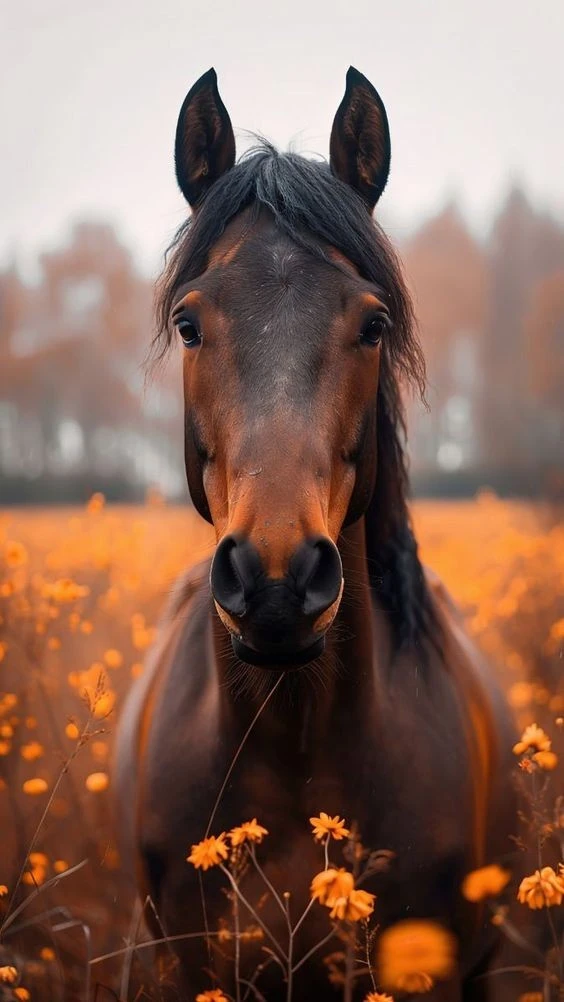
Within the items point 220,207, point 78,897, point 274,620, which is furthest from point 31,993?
point 220,207

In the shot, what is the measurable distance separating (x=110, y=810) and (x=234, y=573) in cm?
247

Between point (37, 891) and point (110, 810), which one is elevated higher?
point (37, 891)

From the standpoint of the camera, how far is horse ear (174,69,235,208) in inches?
104

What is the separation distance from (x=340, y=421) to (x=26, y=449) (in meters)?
21.9

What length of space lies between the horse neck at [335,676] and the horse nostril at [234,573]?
0.62 m

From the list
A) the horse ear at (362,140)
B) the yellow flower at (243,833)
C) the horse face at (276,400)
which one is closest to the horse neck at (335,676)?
the horse face at (276,400)

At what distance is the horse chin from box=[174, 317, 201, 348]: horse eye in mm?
910

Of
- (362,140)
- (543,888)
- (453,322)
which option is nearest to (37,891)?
(543,888)

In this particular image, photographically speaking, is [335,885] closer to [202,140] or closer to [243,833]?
[243,833]

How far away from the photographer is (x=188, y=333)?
95.3 inches

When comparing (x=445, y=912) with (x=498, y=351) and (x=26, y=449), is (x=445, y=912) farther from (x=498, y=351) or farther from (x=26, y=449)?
(x=498, y=351)

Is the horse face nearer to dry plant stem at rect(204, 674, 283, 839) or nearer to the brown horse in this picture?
the brown horse

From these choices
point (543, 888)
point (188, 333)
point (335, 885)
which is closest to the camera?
point (335, 885)

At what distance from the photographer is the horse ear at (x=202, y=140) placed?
264 centimetres
